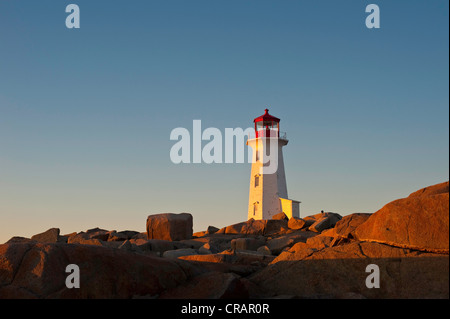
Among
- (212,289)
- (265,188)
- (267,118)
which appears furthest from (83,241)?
(267,118)

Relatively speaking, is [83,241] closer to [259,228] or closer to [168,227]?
[168,227]

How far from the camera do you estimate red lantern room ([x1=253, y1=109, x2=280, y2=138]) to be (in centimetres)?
3244

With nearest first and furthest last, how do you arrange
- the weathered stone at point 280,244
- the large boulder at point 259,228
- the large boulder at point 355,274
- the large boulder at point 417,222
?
the large boulder at point 355,274 < the large boulder at point 417,222 < the weathered stone at point 280,244 < the large boulder at point 259,228

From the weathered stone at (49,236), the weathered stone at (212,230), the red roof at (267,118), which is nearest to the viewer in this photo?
the weathered stone at (49,236)

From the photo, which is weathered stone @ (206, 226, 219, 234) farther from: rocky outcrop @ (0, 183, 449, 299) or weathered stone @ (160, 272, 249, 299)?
weathered stone @ (160, 272, 249, 299)

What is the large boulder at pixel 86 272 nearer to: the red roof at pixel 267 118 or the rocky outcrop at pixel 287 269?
the rocky outcrop at pixel 287 269

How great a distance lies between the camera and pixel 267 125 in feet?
108

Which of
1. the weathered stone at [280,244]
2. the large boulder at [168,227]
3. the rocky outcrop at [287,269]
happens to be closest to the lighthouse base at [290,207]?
the large boulder at [168,227]

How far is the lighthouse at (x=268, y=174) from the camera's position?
103 feet

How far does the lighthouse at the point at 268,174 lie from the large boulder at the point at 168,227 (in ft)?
43.6

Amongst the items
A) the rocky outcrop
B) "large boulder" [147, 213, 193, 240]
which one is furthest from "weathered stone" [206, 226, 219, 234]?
the rocky outcrop
